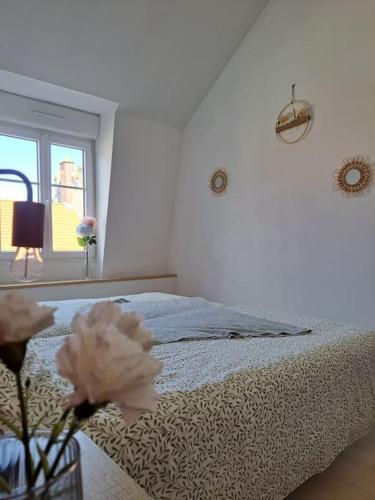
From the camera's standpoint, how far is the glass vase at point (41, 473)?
388mm

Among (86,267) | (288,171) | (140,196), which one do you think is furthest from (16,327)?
(140,196)

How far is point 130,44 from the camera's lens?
2598mm

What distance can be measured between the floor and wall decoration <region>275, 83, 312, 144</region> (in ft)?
7.08

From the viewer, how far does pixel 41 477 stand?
44 cm

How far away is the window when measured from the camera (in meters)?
2.88

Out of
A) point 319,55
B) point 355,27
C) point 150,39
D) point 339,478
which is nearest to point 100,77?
point 150,39

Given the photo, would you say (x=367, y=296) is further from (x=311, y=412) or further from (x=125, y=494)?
(x=125, y=494)

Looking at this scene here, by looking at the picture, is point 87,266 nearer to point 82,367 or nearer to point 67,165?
point 67,165

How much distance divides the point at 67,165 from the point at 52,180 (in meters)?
0.22

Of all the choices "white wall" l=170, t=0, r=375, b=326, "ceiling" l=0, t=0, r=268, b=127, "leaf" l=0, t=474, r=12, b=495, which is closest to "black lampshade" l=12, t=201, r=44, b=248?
"leaf" l=0, t=474, r=12, b=495

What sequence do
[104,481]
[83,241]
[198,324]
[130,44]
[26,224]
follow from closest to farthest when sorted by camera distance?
[104,481] → [26,224] → [198,324] → [130,44] → [83,241]

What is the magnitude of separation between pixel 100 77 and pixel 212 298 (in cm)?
221

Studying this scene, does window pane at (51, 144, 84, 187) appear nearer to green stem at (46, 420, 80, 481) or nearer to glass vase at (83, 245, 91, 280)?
glass vase at (83, 245, 91, 280)

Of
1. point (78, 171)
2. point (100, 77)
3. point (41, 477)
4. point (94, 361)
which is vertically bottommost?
point (41, 477)
